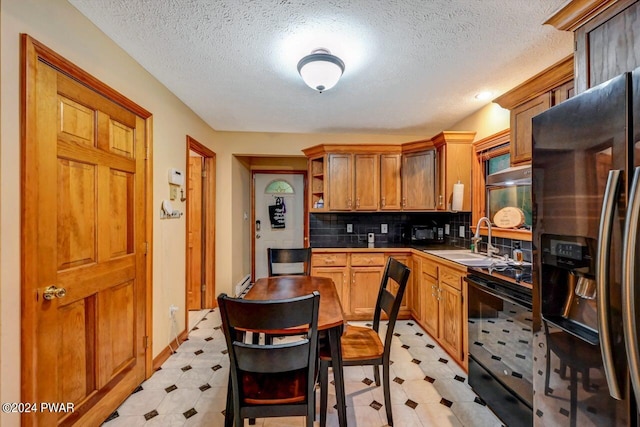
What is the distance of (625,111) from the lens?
85cm

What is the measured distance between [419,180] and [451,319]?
1712mm

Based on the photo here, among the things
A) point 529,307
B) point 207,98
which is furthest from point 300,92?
point 529,307

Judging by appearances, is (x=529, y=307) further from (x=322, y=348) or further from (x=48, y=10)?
(x=48, y=10)

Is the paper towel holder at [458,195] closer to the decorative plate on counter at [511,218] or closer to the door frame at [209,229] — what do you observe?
the decorative plate on counter at [511,218]

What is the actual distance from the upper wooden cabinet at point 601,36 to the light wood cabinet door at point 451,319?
1.72 m

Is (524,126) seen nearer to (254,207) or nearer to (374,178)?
(374,178)

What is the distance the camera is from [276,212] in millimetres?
4871

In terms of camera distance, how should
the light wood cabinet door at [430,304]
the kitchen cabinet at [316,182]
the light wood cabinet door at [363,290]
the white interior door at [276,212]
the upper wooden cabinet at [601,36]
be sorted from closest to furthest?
the upper wooden cabinet at [601,36] < the light wood cabinet door at [430,304] < the light wood cabinet door at [363,290] < the kitchen cabinet at [316,182] < the white interior door at [276,212]

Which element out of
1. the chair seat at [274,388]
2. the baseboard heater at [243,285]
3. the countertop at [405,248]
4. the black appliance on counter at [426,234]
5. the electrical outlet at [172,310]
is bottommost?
the baseboard heater at [243,285]

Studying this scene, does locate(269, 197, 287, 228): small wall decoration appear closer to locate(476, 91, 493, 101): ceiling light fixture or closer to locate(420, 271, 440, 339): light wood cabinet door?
locate(420, 271, 440, 339): light wood cabinet door

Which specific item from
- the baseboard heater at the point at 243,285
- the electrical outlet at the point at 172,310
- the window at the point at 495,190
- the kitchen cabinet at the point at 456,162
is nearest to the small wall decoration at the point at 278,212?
the baseboard heater at the point at 243,285

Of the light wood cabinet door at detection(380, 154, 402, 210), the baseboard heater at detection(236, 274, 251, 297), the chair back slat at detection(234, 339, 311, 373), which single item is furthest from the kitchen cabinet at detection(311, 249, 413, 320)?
the chair back slat at detection(234, 339, 311, 373)

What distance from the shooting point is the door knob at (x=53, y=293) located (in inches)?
53.0

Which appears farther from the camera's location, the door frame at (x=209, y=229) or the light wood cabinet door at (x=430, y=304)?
the door frame at (x=209, y=229)
